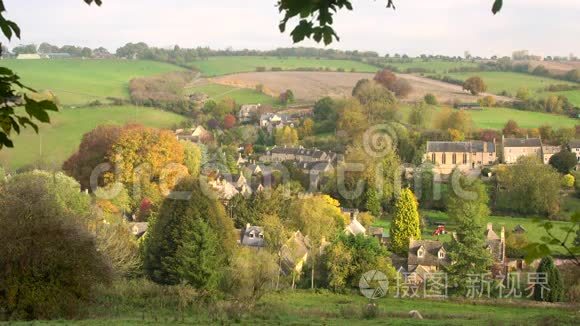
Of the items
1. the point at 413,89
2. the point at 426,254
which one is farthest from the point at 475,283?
the point at 413,89

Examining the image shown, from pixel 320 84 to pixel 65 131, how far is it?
3378 cm

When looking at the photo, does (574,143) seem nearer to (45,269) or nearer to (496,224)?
(496,224)

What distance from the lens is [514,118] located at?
218 ft

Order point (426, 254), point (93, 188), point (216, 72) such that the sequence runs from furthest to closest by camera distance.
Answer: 1. point (216, 72)
2. point (93, 188)
3. point (426, 254)

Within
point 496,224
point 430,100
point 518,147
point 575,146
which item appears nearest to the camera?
point 496,224

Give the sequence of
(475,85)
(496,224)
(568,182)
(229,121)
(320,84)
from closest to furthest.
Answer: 1. (496,224)
2. (568,182)
3. (229,121)
4. (475,85)
5. (320,84)

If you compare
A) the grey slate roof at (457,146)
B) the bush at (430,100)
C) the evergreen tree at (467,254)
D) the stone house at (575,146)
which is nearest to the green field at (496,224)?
the evergreen tree at (467,254)

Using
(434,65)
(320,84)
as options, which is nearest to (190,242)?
(320,84)

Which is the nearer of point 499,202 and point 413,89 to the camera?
point 499,202

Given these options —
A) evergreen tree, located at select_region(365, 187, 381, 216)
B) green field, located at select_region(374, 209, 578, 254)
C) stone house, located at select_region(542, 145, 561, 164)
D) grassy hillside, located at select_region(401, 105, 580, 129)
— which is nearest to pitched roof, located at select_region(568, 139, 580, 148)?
stone house, located at select_region(542, 145, 561, 164)

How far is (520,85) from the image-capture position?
8019 cm

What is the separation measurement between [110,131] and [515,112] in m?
39.9

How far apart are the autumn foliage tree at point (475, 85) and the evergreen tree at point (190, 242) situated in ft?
175

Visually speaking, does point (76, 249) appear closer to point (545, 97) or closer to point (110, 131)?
point (110, 131)
